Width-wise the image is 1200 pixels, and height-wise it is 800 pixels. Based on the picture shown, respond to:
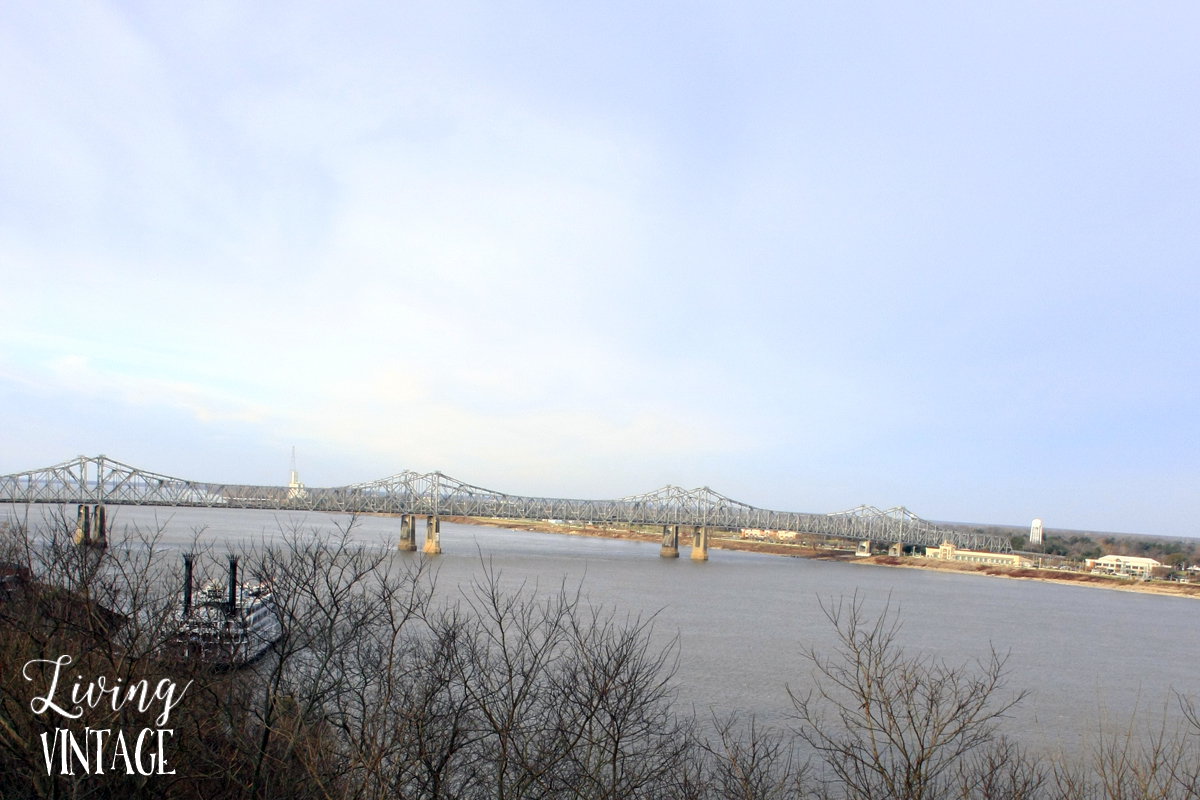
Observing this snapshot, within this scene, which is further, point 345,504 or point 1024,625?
point 345,504

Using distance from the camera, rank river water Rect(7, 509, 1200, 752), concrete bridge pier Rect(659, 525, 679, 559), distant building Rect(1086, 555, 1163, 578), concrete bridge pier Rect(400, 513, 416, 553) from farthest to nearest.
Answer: distant building Rect(1086, 555, 1163, 578)
concrete bridge pier Rect(659, 525, 679, 559)
concrete bridge pier Rect(400, 513, 416, 553)
river water Rect(7, 509, 1200, 752)

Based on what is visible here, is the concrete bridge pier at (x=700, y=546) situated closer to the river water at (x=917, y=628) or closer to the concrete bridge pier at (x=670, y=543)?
the concrete bridge pier at (x=670, y=543)

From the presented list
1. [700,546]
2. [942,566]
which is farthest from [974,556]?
[700,546]

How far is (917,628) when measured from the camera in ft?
77.6

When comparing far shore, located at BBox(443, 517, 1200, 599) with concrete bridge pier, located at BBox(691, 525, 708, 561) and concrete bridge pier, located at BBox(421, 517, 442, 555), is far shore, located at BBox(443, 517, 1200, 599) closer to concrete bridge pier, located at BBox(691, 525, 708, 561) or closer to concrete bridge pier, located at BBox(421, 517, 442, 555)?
concrete bridge pier, located at BBox(691, 525, 708, 561)

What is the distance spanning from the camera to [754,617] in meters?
23.5

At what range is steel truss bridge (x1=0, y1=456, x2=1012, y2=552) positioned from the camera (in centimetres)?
5447

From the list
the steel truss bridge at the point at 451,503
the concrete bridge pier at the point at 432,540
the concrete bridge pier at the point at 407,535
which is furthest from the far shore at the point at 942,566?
the concrete bridge pier at the point at 407,535

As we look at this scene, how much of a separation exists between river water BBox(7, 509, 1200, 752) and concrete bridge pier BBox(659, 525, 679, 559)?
7969 mm

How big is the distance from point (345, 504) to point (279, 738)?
2292 inches

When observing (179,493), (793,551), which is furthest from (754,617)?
(793,551)

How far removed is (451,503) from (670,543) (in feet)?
53.2

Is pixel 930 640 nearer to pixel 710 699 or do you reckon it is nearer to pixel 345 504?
pixel 710 699

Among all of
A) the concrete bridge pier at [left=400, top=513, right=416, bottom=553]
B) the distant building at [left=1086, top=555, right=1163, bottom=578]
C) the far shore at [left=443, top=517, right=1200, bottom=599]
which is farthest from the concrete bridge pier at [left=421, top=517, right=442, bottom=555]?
the distant building at [left=1086, top=555, right=1163, bottom=578]
